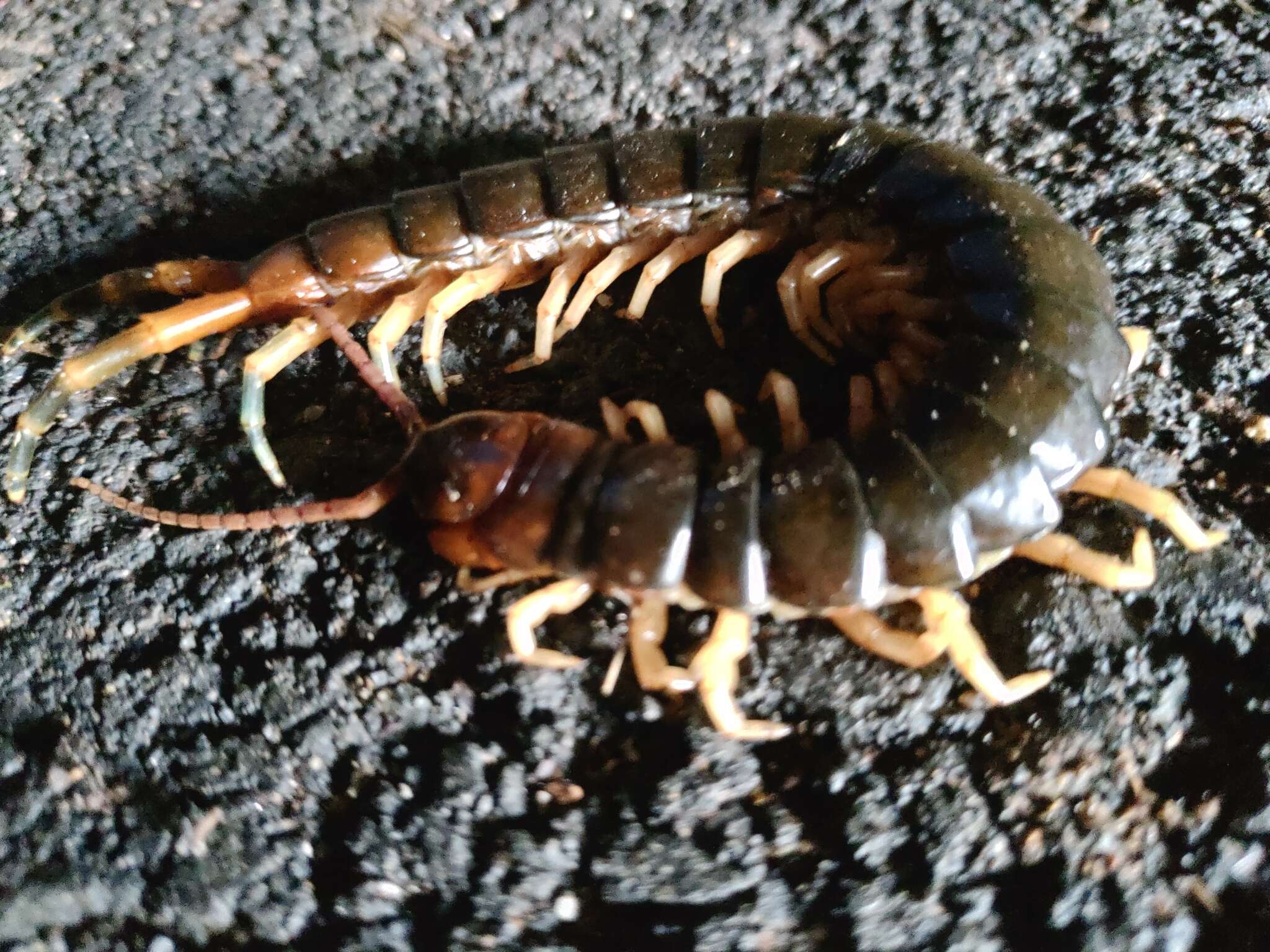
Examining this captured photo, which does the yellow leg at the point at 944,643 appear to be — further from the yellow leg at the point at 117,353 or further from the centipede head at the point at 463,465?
the yellow leg at the point at 117,353

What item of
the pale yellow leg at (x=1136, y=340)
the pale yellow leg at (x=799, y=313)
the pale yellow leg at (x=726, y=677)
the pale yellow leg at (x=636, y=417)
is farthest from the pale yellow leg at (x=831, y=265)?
the pale yellow leg at (x=726, y=677)

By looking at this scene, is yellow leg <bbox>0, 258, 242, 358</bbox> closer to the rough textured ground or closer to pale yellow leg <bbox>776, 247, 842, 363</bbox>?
the rough textured ground

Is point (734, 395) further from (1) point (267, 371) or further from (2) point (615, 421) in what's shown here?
(1) point (267, 371)

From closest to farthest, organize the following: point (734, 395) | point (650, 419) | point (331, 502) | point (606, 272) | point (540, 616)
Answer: point (540, 616) < point (331, 502) < point (650, 419) < point (734, 395) < point (606, 272)

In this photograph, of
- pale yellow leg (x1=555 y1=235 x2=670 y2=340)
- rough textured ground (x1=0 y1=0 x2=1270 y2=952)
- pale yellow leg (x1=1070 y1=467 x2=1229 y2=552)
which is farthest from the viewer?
pale yellow leg (x1=555 y1=235 x2=670 y2=340)

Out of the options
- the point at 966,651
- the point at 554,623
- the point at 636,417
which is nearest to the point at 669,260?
the point at 636,417

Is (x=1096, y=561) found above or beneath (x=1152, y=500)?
beneath

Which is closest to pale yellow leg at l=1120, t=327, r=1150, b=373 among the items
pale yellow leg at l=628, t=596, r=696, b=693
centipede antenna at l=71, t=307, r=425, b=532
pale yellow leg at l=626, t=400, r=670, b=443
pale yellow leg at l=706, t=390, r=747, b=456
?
pale yellow leg at l=706, t=390, r=747, b=456

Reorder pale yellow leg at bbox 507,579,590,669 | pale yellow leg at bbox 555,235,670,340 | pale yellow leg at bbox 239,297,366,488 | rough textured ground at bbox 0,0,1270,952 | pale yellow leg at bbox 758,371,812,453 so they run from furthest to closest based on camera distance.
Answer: pale yellow leg at bbox 555,235,670,340 → pale yellow leg at bbox 239,297,366,488 → pale yellow leg at bbox 758,371,812,453 → pale yellow leg at bbox 507,579,590,669 → rough textured ground at bbox 0,0,1270,952
